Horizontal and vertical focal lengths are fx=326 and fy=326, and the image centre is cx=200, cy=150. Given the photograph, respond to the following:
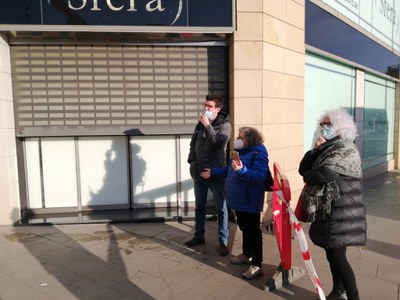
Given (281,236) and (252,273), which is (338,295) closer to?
(281,236)

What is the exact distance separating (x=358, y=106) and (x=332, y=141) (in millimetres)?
6374

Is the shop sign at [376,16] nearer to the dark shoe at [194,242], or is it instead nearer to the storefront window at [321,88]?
the storefront window at [321,88]

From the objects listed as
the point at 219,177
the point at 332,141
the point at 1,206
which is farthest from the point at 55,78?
the point at 332,141

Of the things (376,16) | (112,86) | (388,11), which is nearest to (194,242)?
(112,86)

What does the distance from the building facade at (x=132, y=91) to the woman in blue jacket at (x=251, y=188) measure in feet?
5.17

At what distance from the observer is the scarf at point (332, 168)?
2.49 meters

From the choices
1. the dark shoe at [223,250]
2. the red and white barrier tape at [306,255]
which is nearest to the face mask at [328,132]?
the red and white barrier tape at [306,255]

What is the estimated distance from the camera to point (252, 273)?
3.22m

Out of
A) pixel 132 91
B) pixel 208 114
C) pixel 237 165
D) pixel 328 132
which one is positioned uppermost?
pixel 132 91

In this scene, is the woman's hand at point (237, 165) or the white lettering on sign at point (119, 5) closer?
the woman's hand at point (237, 165)

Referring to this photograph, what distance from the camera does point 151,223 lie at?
197 inches

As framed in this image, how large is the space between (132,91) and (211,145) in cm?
194

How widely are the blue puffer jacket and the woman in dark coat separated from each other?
51 centimetres

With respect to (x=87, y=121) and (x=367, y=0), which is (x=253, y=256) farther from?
(x=367, y=0)
